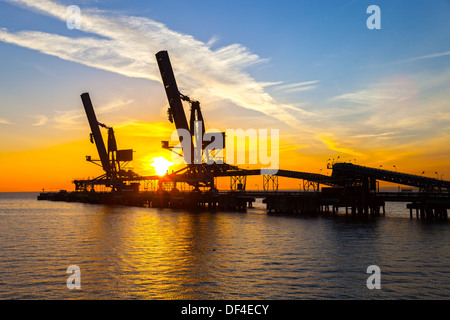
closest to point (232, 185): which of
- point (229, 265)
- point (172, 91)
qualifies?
point (172, 91)

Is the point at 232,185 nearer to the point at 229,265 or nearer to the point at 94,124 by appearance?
the point at 94,124

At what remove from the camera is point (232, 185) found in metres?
114

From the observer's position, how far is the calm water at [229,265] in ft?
68.7

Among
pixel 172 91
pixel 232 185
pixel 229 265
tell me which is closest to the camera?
pixel 229 265

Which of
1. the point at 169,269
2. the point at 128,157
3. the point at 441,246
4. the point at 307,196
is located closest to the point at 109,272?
the point at 169,269

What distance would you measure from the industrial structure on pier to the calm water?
2571 centimetres

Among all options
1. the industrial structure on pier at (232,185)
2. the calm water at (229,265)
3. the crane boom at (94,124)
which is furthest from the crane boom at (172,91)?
the calm water at (229,265)

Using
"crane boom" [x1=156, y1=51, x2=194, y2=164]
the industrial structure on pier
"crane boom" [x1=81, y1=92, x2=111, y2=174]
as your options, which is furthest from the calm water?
"crane boom" [x1=81, y1=92, x2=111, y2=174]

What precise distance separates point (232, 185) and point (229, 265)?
3390 inches

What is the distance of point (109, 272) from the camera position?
2539 centimetres

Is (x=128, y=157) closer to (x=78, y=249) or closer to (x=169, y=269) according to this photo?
(x=78, y=249)

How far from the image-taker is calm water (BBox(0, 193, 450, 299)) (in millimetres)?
20953

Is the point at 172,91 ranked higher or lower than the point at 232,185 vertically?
higher
